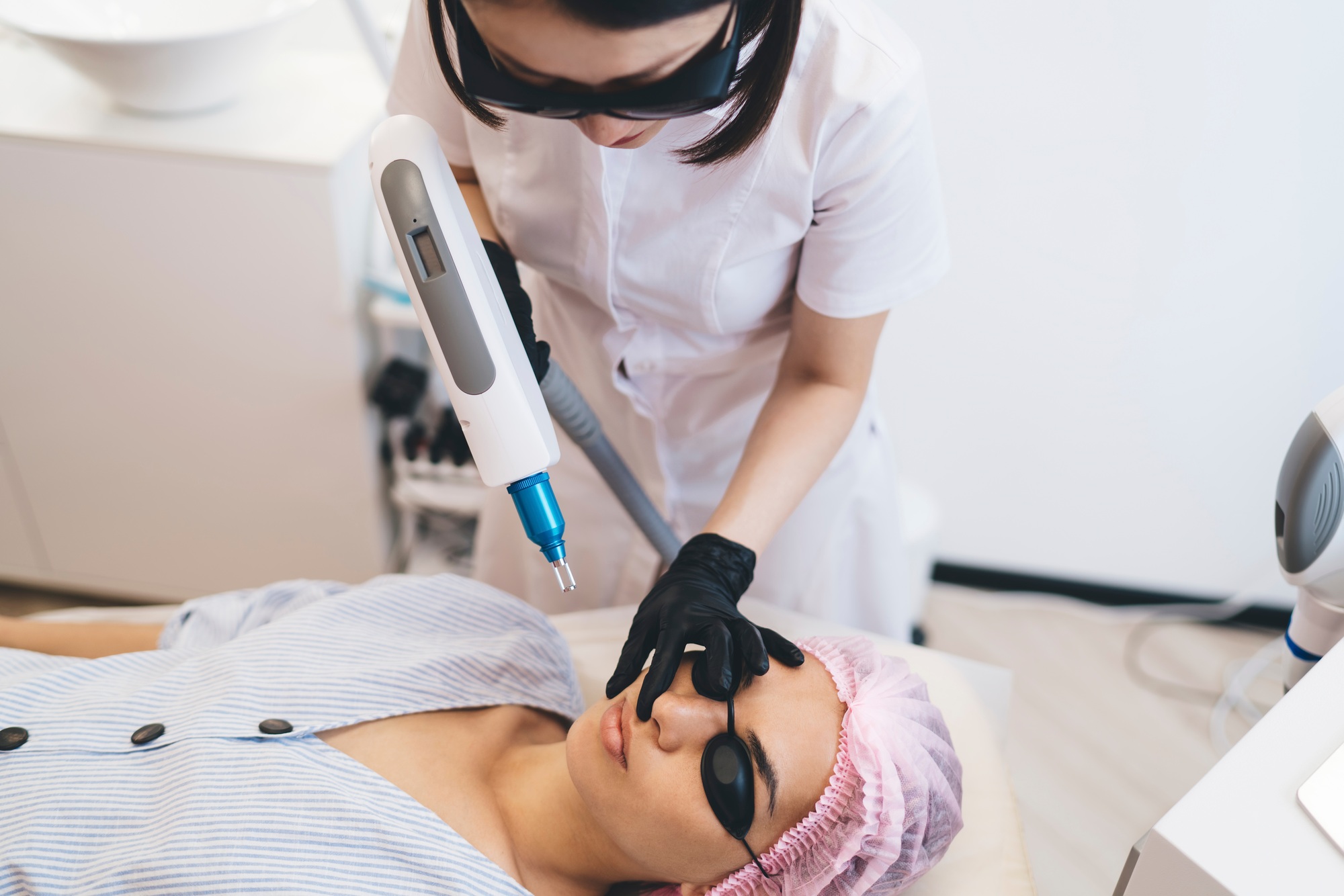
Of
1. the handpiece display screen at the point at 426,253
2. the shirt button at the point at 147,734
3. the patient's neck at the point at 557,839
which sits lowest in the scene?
the patient's neck at the point at 557,839

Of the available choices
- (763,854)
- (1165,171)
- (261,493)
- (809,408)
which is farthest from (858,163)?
(261,493)

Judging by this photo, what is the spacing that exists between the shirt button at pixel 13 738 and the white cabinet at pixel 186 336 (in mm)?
875

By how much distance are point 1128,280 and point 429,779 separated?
1.51 meters

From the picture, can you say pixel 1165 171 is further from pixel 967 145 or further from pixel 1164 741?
pixel 1164 741

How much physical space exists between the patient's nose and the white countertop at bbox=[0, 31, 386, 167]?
109cm

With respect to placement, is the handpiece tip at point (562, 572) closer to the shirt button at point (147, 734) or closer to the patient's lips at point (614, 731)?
the patient's lips at point (614, 731)

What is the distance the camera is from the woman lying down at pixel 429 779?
96 centimetres

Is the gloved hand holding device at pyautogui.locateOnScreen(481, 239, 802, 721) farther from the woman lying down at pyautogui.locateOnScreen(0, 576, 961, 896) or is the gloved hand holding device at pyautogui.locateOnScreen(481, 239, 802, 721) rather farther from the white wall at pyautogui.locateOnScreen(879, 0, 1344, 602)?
the white wall at pyautogui.locateOnScreen(879, 0, 1344, 602)

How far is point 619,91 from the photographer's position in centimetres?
67

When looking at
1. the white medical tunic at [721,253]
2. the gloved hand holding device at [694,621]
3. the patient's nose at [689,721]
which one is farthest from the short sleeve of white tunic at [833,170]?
the patient's nose at [689,721]

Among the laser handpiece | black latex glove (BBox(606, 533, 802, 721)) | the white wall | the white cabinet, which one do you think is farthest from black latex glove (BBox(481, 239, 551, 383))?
the white wall

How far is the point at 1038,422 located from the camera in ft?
6.64

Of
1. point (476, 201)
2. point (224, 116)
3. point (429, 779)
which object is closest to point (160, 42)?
point (224, 116)

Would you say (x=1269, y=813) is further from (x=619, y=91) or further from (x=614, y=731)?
(x=619, y=91)
